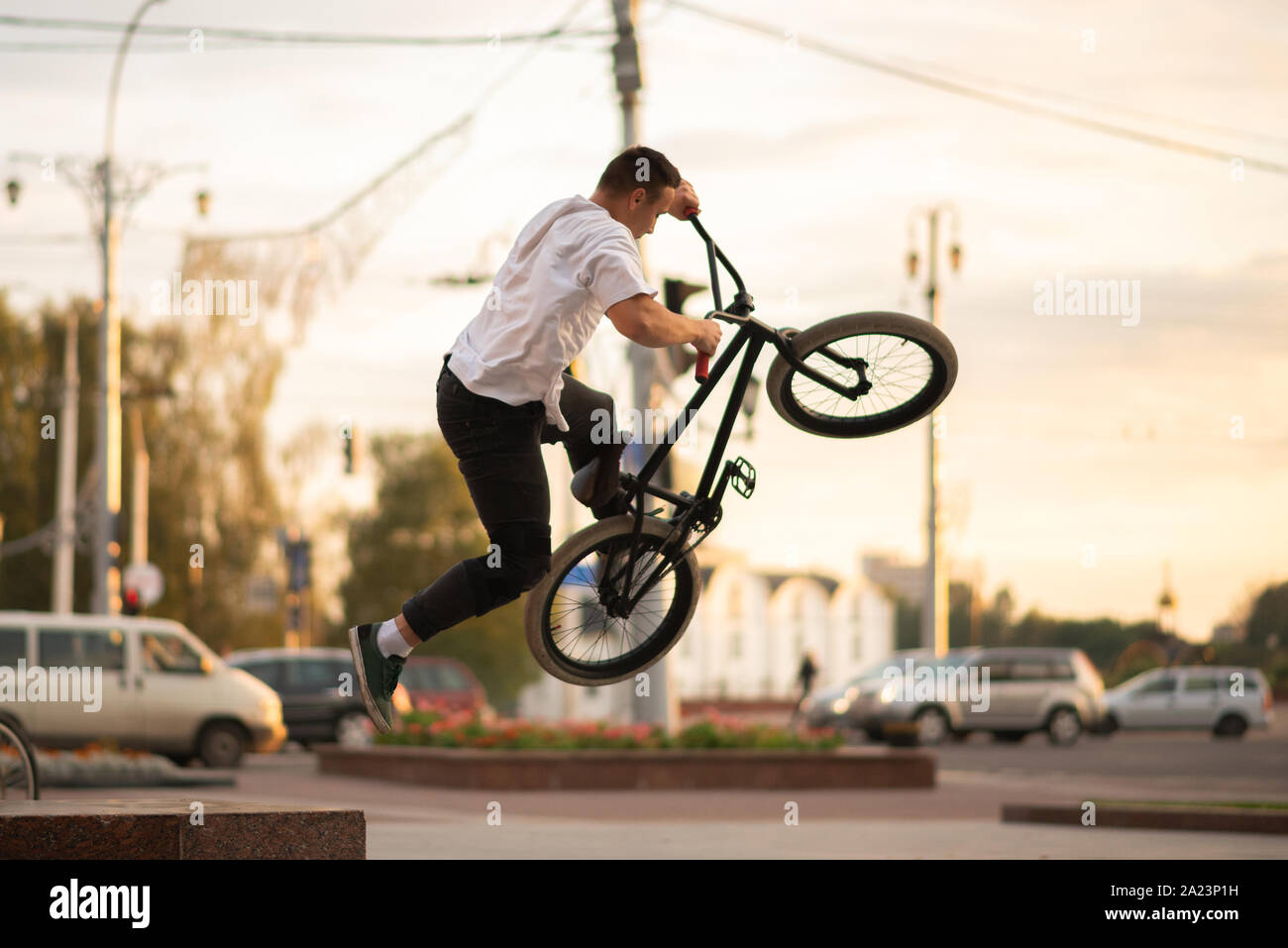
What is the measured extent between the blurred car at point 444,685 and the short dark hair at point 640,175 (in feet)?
75.3

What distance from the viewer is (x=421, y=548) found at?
66688mm

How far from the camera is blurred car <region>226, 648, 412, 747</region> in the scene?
26.0m

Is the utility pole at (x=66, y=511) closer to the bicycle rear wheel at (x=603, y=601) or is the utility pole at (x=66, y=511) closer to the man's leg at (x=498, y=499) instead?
the bicycle rear wheel at (x=603, y=601)

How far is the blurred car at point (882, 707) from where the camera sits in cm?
2994

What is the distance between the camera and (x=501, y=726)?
19.0 m

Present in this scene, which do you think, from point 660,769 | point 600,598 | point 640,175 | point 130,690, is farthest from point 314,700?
point 640,175

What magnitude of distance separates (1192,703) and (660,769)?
2169 centimetres

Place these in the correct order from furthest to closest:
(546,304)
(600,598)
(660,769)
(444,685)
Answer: (444,685), (660,769), (600,598), (546,304)

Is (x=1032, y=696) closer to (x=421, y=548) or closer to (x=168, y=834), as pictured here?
(x=168, y=834)

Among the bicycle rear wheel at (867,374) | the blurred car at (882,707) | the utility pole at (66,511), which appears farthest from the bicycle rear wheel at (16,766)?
the utility pole at (66,511)

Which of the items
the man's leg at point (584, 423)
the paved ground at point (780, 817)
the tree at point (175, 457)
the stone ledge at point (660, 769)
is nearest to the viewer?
the man's leg at point (584, 423)

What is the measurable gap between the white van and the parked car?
13901mm

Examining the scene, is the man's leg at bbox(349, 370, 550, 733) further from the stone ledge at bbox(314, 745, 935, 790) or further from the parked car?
the parked car
